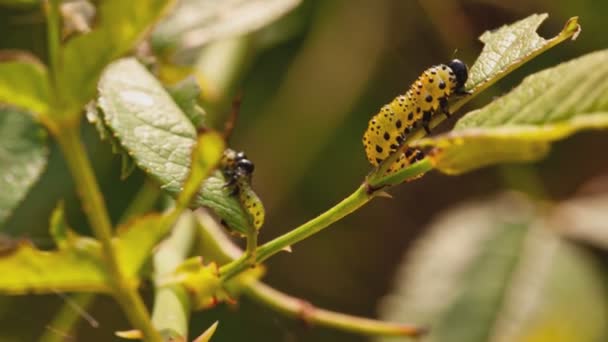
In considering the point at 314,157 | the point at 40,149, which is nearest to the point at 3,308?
the point at 40,149

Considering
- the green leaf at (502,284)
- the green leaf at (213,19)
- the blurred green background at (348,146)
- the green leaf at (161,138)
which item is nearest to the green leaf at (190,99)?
the green leaf at (161,138)

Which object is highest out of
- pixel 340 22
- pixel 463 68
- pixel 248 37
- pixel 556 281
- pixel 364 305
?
pixel 340 22

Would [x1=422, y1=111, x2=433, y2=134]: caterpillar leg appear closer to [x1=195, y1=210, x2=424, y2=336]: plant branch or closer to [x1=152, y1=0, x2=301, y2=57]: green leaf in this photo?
[x1=195, y1=210, x2=424, y2=336]: plant branch

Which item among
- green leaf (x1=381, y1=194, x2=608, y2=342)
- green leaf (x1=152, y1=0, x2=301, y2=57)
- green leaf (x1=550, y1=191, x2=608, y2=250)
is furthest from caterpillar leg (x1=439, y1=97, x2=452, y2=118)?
green leaf (x1=550, y1=191, x2=608, y2=250)

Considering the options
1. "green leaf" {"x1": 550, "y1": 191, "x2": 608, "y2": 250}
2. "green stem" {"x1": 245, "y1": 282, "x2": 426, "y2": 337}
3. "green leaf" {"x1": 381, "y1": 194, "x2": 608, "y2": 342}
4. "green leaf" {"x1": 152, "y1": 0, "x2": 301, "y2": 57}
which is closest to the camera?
"green stem" {"x1": 245, "y1": 282, "x2": 426, "y2": 337}

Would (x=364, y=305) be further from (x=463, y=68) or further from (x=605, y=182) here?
(x=463, y=68)

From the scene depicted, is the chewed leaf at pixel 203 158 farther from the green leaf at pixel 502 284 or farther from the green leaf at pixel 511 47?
the green leaf at pixel 502 284
